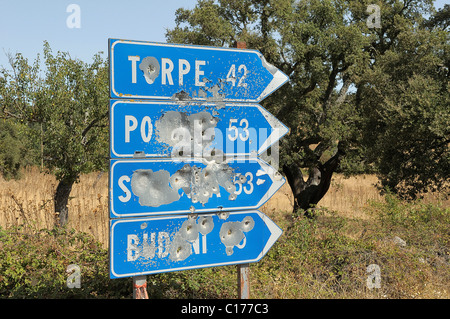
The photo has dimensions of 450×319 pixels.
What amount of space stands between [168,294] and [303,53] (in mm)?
13401

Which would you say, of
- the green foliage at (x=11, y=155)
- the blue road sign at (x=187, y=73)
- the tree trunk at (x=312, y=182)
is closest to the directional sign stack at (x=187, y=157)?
the blue road sign at (x=187, y=73)

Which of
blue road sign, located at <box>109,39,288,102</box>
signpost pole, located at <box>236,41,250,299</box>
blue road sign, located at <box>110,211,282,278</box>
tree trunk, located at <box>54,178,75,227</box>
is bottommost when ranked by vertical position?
tree trunk, located at <box>54,178,75,227</box>

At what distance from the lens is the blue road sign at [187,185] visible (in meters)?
3.44

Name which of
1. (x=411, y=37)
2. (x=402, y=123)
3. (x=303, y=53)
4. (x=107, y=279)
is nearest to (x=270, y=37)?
(x=303, y=53)

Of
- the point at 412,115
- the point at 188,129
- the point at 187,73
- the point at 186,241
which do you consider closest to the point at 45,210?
the point at 186,241

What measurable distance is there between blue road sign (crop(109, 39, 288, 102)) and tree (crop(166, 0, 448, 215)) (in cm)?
1225

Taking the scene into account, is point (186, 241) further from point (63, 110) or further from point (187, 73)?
point (63, 110)

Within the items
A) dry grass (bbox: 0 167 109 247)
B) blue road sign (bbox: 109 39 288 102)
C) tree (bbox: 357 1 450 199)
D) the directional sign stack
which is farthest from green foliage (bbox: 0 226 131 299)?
tree (bbox: 357 1 450 199)

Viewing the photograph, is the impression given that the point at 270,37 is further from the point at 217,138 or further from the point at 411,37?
the point at 217,138

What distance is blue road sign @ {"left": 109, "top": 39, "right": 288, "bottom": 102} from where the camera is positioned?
3467 millimetres

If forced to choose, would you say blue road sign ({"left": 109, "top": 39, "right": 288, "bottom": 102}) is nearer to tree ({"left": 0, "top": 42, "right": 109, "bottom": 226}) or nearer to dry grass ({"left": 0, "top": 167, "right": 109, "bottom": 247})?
dry grass ({"left": 0, "top": 167, "right": 109, "bottom": 247})

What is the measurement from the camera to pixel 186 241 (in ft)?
12.0

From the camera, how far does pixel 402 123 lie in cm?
1234

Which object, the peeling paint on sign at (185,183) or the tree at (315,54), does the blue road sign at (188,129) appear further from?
the tree at (315,54)
